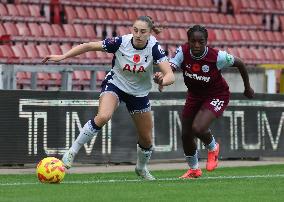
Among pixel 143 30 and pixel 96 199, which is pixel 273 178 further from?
pixel 96 199

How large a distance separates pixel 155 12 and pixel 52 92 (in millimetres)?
11132

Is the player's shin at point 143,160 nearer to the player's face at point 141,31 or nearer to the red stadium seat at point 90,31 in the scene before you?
the player's face at point 141,31

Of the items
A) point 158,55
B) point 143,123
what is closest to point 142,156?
point 143,123

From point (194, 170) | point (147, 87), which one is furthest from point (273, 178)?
point (147, 87)

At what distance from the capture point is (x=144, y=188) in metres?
12.3

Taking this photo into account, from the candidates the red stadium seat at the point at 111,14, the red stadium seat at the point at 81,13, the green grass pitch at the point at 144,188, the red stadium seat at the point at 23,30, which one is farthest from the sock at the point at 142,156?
the red stadium seat at the point at 111,14

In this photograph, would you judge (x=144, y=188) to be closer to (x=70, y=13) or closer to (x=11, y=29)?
(x=11, y=29)

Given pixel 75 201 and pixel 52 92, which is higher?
pixel 52 92

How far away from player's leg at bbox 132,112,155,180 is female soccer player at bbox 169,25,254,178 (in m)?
0.69

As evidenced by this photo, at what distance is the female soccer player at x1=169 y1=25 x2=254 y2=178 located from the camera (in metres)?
14.2

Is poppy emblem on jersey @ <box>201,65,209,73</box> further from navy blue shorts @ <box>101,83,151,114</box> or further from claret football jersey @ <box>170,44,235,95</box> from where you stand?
Result: navy blue shorts @ <box>101,83,151,114</box>

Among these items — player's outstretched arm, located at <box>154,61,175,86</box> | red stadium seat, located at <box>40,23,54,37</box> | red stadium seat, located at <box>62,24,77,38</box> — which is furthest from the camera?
red stadium seat, located at <box>62,24,77,38</box>

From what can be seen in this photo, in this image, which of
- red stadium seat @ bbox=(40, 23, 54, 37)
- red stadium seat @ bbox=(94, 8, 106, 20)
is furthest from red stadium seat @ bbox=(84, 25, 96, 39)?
red stadium seat @ bbox=(40, 23, 54, 37)

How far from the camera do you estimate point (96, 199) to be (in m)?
10.8
